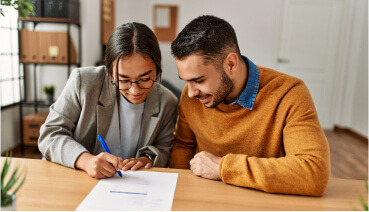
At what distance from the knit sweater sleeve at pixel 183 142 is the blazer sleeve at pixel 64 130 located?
0.42 meters

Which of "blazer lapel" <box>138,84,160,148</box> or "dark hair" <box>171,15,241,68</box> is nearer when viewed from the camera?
"dark hair" <box>171,15,241,68</box>

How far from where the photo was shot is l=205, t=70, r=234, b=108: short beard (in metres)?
1.21

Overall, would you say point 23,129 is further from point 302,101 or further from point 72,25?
point 302,101

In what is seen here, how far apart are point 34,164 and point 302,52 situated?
16.4ft

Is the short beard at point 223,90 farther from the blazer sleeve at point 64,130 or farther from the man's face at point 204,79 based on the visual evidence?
the blazer sleeve at point 64,130

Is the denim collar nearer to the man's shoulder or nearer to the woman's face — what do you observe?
the man's shoulder

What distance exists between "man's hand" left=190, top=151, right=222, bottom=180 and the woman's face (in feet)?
1.14

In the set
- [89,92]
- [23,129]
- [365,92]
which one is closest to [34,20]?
[23,129]

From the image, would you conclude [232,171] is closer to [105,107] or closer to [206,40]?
[206,40]

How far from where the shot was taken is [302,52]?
532 cm

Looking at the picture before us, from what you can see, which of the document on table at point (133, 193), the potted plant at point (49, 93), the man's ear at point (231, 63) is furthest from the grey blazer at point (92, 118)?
the potted plant at point (49, 93)

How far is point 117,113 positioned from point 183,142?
326 millimetres

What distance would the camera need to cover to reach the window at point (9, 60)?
11.3 feet

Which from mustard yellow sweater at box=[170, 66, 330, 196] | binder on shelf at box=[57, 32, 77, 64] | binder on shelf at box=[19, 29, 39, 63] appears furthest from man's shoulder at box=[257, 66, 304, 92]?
binder on shelf at box=[19, 29, 39, 63]
